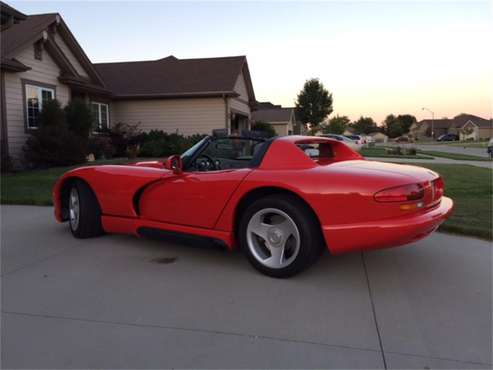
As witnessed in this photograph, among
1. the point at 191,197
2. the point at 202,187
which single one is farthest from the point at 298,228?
the point at 191,197

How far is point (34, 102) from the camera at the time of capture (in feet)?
45.3

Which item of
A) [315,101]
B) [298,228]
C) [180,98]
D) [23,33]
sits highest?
[315,101]

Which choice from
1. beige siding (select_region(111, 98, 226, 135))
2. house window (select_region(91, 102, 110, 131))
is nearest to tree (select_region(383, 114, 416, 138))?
beige siding (select_region(111, 98, 226, 135))

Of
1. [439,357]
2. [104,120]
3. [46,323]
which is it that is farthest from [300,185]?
[104,120]

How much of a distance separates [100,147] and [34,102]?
2.79 meters

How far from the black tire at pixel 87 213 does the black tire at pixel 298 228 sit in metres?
2.12

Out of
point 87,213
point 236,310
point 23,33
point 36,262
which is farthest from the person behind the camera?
point 23,33

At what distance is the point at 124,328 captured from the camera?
2736mm

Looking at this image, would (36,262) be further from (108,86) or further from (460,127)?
(460,127)

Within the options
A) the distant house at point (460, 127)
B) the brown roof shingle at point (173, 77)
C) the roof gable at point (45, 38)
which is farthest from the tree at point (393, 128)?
the roof gable at point (45, 38)

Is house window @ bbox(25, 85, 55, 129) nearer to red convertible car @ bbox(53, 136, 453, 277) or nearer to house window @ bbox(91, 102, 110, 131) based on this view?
house window @ bbox(91, 102, 110, 131)

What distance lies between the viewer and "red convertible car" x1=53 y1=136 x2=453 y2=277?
320cm

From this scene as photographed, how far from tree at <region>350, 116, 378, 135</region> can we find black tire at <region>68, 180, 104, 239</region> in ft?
372

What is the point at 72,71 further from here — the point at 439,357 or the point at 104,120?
the point at 439,357
